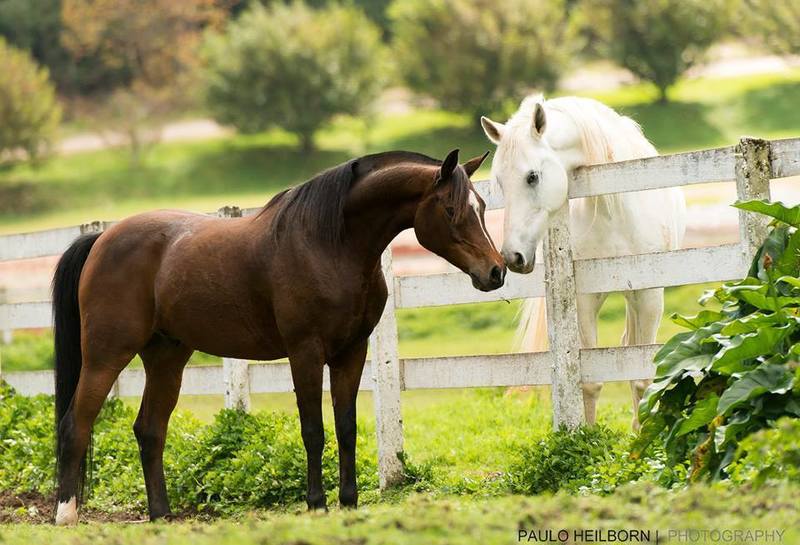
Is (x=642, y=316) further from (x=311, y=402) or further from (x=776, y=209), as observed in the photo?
(x=311, y=402)

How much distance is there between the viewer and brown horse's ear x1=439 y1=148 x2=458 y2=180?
5.32 meters

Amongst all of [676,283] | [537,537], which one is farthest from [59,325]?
[537,537]

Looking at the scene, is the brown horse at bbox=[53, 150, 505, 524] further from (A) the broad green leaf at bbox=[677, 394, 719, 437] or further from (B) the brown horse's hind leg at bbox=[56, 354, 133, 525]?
(A) the broad green leaf at bbox=[677, 394, 719, 437]

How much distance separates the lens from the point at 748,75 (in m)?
43.8

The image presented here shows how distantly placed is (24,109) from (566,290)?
38.7 metres

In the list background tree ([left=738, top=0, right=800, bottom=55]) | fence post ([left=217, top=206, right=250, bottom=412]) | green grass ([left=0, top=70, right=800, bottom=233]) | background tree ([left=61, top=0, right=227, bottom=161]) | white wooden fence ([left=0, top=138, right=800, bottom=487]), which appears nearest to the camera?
white wooden fence ([left=0, top=138, right=800, bottom=487])

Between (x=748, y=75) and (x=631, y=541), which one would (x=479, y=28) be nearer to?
(x=748, y=75)

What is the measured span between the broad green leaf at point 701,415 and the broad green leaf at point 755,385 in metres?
0.15

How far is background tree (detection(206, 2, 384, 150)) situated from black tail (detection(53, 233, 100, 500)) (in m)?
35.8

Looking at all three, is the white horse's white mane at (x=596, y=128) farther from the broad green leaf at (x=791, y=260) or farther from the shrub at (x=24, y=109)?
the shrub at (x=24, y=109)

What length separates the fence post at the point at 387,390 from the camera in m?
6.94

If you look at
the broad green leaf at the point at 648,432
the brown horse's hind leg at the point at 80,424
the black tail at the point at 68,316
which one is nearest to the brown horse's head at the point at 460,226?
the broad green leaf at the point at 648,432

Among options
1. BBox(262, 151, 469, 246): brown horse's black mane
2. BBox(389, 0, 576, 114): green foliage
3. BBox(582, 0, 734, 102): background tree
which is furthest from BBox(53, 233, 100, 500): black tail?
BBox(582, 0, 734, 102): background tree

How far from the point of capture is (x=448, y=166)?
17.6 feet
